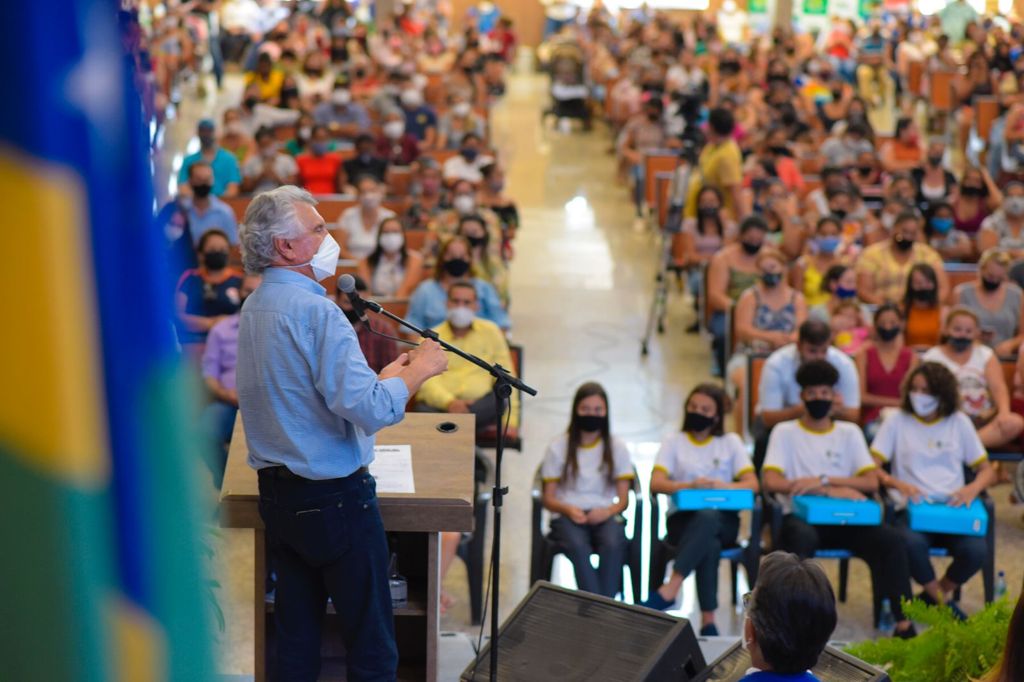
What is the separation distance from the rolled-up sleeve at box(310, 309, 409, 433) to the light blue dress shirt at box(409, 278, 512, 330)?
151 inches

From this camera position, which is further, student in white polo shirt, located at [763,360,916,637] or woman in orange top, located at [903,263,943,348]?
woman in orange top, located at [903,263,943,348]

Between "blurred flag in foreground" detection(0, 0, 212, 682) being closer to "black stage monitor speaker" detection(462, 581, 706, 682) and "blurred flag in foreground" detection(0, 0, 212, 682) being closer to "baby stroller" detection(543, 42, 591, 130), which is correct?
"black stage monitor speaker" detection(462, 581, 706, 682)

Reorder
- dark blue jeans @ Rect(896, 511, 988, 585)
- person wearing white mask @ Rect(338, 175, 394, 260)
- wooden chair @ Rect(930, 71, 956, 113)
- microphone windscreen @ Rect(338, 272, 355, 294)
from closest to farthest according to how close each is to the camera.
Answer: microphone windscreen @ Rect(338, 272, 355, 294), dark blue jeans @ Rect(896, 511, 988, 585), person wearing white mask @ Rect(338, 175, 394, 260), wooden chair @ Rect(930, 71, 956, 113)

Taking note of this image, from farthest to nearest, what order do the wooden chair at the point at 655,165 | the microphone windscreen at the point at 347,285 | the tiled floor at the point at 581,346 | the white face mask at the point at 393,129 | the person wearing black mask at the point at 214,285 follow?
the white face mask at the point at 393,129 < the wooden chair at the point at 655,165 < the person wearing black mask at the point at 214,285 < the tiled floor at the point at 581,346 < the microphone windscreen at the point at 347,285

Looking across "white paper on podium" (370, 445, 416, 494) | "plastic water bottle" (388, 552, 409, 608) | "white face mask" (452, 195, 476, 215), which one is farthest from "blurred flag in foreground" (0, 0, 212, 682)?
"white face mask" (452, 195, 476, 215)

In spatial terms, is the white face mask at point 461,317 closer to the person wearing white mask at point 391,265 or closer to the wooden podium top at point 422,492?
the person wearing white mask at point 391,265

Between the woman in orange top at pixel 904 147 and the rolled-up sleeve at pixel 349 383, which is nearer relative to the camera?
the rolled-up sleeve at pixel 349 383

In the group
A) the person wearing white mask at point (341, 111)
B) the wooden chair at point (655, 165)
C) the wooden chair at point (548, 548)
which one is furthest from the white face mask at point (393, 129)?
the wooden chair at point (548, 548)

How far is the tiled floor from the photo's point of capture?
541 cm

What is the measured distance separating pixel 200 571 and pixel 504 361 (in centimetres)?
515

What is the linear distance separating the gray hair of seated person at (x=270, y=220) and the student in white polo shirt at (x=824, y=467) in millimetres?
3068

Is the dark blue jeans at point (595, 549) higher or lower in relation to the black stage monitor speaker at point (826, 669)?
lower

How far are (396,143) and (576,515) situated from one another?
7375 mm

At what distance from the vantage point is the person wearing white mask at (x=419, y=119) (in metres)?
12.7
